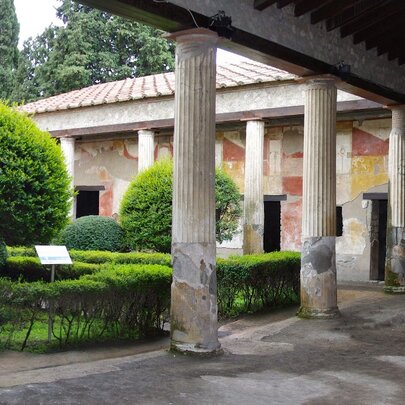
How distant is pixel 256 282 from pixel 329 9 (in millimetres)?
4013

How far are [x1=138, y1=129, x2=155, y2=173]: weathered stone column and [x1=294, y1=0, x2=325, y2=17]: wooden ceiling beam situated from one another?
26.8 feet

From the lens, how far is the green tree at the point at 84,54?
90.6 ft

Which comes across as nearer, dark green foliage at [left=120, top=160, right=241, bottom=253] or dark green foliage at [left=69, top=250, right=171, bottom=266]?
dark green foliage at [left=69, top=250, right=171, bottom=266]

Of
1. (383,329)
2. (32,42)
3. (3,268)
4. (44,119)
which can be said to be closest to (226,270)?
(383,329)

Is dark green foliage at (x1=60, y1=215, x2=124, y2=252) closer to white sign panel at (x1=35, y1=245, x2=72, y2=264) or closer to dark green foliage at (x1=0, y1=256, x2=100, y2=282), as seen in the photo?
dark green foliage at (x1=0, y1=256, x2=100, y2=282)

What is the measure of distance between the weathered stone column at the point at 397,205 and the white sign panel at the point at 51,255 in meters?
6.50

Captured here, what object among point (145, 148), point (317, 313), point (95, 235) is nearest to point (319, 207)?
point (317, 313)

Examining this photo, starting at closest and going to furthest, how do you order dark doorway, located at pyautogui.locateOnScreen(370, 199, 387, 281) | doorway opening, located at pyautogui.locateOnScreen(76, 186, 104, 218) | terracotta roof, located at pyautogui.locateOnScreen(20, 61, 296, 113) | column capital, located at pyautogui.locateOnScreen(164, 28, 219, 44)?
column capital, located at pyautogui.locateOnScreen(164, 28, 219, 44)
dark doorway, located at pyautogui.locateOnScreen(370, 199, 387, 281)
terracotta roof, located at pyautogui.locateOnScreen(20, 61, 296, 113)
doorway opening, located at pyautogui.locateOnScreen(76, 186, 104, 218)

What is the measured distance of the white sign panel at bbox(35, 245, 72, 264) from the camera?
22.8 ft

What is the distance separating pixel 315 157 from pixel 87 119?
30.4ft

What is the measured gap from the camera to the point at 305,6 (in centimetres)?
785

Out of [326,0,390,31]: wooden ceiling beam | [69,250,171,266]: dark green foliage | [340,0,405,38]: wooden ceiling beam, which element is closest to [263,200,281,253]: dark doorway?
[69,250,171,266]: dark green foliage

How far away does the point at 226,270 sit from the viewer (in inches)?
355

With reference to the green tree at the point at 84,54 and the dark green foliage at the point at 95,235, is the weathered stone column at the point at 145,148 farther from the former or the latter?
the green tree at the point at 84,54
